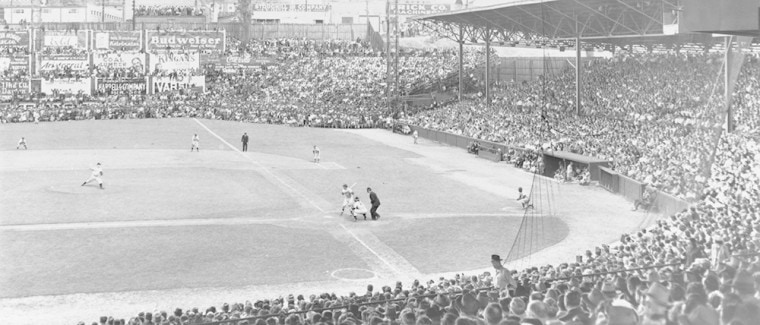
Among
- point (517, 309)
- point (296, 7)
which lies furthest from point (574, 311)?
point (296, 7)

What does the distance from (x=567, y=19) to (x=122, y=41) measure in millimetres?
47025

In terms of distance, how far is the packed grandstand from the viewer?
7164mm

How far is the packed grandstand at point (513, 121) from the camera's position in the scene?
7.16m

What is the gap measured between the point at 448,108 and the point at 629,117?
1149 inches

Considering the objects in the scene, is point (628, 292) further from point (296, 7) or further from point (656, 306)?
point (296, 7)

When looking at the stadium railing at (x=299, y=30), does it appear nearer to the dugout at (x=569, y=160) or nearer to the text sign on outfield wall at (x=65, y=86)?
the text sign on outfield wall at (x=65, y=86)

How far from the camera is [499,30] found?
58.7 m

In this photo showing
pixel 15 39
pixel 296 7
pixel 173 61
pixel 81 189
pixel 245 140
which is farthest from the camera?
pixel 296 7

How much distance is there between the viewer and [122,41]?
2923 inches

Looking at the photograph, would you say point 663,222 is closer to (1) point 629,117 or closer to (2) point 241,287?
(2) point 241,287

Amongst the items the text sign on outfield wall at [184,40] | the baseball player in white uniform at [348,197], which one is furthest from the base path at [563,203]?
the text sign on outfield wall at [184,40]

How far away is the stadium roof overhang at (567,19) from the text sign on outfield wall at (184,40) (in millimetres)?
22658

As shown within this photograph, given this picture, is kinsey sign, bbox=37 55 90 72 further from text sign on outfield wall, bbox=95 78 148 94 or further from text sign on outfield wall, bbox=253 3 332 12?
text sign on outfield wall, bbox=253 3 332 12

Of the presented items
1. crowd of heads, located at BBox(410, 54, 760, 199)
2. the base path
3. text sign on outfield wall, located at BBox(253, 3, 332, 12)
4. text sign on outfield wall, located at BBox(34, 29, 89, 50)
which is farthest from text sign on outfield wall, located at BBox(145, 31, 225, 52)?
text sign on outfield wall, located at BBox(253, 3, 332, 12)
